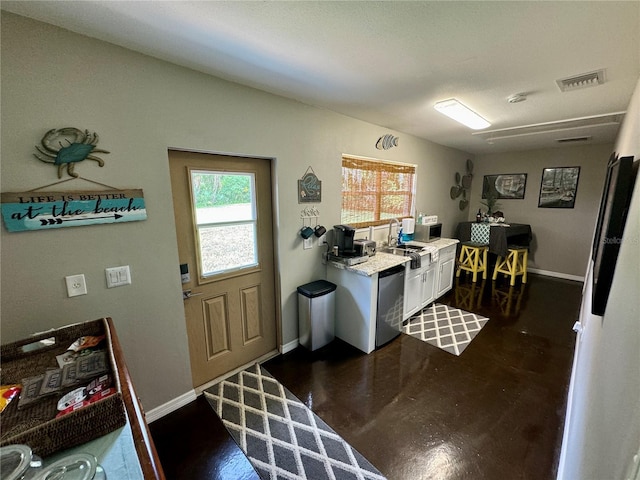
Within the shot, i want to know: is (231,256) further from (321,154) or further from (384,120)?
(384,120)

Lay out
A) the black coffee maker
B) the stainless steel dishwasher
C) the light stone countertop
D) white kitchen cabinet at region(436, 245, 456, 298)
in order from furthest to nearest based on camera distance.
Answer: white kitchen cabinet at region(436, 245, 456, 298) < the black coffee maker < the stainless steel dishwasher < the light stone countertop

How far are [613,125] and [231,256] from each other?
478 cm

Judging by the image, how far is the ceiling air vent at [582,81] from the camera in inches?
73.9

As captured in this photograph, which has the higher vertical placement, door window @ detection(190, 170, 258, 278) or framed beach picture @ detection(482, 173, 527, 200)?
framed beach picture @ detection(482, 173, 527, 200)

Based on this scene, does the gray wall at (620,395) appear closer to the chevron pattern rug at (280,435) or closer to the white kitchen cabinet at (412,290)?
the chevron pattern rug at (280,435)

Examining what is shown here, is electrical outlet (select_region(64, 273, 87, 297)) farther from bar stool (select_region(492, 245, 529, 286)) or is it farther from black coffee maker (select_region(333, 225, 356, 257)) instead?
bar stool (select_region(492, 245, 529, 286))

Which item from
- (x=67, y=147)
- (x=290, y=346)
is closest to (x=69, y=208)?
(x=67, y=147)

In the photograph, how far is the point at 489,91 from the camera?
2207 millimetres

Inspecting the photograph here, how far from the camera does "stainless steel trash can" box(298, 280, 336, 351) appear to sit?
2.63 metres

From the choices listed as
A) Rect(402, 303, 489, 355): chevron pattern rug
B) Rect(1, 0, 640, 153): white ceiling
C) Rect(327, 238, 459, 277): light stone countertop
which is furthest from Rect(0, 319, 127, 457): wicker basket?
Rect(402, 303, 489, 355): chevron pattern rug

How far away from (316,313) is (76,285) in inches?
73.8

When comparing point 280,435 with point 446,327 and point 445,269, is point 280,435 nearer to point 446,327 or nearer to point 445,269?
point 446,327

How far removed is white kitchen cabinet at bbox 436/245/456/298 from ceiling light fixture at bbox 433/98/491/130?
1.70m

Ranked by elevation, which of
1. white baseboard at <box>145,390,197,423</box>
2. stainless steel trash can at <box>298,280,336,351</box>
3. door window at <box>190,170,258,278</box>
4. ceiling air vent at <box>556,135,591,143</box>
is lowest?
white baseboard at <box>145,390,197,423</box>
